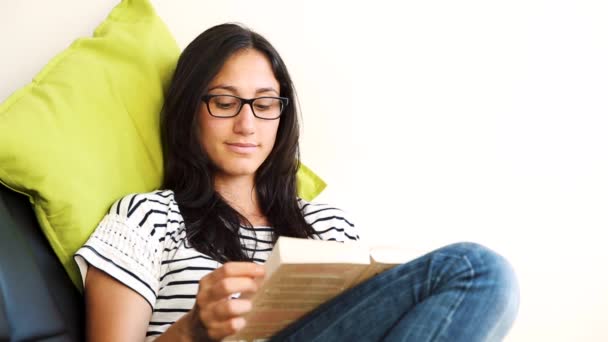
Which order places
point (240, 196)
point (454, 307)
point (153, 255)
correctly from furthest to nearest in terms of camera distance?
point (240, 196) → point (153, 255) → point (454, 307)

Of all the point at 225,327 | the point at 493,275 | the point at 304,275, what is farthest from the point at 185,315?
the point at 493,275

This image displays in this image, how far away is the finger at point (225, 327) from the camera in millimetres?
969

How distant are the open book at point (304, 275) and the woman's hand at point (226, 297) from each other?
0.02m

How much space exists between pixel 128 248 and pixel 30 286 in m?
0.19

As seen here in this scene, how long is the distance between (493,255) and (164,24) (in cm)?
95

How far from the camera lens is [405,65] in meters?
1.93

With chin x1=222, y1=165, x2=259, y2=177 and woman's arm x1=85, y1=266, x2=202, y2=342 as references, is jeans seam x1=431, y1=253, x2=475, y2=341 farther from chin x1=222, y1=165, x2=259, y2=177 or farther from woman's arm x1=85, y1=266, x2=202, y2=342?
chin x1=222, y1=165, x2=259, y2=177

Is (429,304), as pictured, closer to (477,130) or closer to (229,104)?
(229,104)

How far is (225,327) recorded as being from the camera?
98 centimetres

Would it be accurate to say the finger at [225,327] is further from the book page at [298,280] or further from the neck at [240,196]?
the neck at [240,196]

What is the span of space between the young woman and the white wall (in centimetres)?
27

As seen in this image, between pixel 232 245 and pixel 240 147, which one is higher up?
pixel 240 147

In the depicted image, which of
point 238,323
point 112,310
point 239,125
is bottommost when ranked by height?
point 112,310

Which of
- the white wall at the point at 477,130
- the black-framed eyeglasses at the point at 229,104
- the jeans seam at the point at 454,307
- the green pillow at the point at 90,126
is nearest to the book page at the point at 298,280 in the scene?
the jeans seam at the point at 454,307
